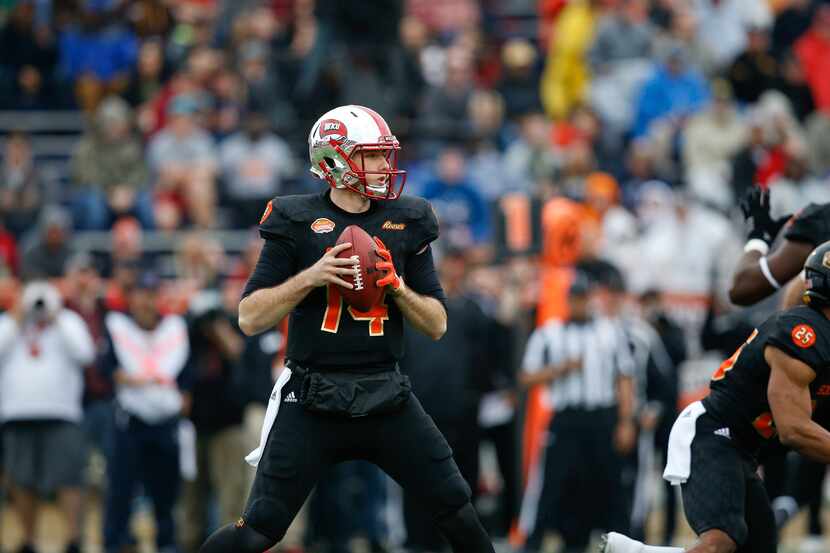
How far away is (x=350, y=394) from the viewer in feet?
21.7

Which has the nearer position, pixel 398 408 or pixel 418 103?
pixel 398 408

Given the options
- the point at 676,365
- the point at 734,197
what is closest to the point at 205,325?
the point at 676,365

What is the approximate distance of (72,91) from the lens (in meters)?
17.7

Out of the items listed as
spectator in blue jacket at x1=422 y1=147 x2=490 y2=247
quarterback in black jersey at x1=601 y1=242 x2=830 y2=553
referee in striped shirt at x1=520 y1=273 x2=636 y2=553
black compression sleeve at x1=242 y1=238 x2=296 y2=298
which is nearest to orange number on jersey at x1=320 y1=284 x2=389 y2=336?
black compression sleeve at x1=242 y1=238 x2=296 y2=298

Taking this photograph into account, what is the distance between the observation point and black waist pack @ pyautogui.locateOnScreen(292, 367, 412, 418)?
661 centimetres

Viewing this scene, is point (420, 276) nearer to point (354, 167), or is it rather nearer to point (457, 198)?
point (354, 167)

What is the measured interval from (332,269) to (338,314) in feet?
0.99

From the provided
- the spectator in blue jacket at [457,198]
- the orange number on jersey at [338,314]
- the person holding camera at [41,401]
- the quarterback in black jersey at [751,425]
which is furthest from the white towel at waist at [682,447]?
the spectator in blue jacket at [457,198]

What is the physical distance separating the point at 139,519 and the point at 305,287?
8433 millimetres

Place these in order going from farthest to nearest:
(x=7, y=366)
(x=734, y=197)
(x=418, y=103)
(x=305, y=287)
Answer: (x=418, y=103), (x=734, y=197), (x=7, y=366), (x=305, y=287)

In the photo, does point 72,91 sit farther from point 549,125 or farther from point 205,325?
point 205,325

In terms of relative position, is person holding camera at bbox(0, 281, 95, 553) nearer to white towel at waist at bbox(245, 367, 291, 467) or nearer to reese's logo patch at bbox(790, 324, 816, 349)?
white towel at waist at bbox(245, 367, 291, 467)

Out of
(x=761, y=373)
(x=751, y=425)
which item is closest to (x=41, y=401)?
(x=751, y=425)

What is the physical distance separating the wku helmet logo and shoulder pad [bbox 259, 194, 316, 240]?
309 mm
